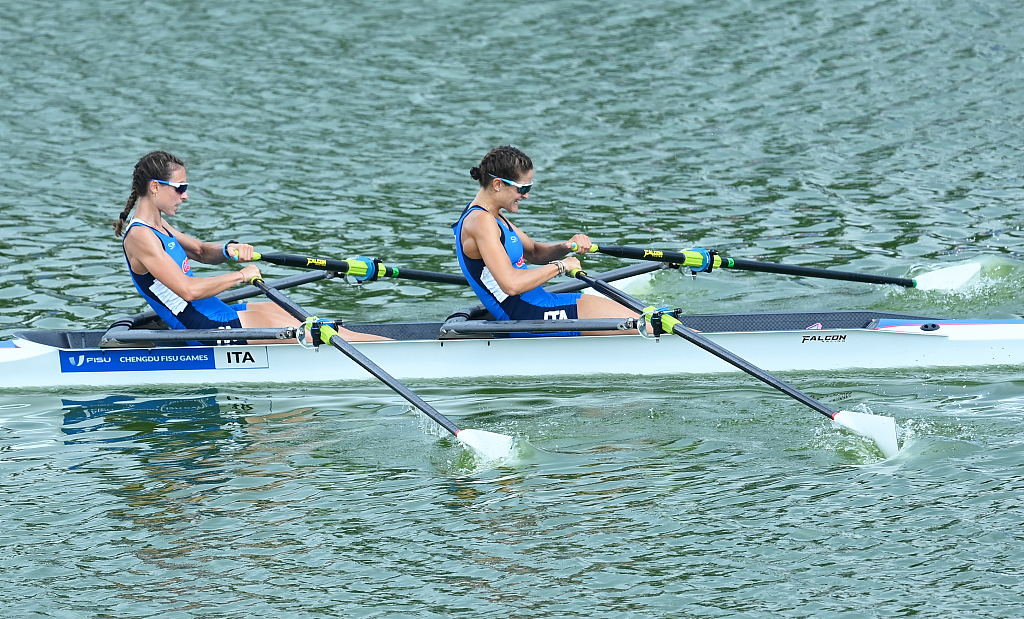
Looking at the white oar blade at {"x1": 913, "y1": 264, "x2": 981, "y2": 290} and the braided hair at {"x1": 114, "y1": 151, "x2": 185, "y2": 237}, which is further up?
the braided hair at {"x1": 114, "y1": 151, "x2": 185, "y2": 237}

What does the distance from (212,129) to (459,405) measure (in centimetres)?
990

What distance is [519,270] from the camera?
8844 mm

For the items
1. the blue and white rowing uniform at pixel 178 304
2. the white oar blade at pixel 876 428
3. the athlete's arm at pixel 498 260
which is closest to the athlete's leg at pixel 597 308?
the athlete's arm at pixel 498 260

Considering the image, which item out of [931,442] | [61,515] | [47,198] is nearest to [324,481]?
[61,515]

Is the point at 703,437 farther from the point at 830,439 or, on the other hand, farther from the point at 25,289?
the point at 25,289

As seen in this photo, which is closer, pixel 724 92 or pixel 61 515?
pixel 61 515

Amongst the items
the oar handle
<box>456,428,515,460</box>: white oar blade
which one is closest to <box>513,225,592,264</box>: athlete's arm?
the oar handle

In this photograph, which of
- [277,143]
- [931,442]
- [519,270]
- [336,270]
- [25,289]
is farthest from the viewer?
[277,143]

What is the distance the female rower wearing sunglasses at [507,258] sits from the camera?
8.64 metres

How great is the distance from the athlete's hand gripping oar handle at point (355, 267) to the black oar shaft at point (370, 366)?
364 mm

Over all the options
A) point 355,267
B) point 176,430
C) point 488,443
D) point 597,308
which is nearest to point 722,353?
point 597,308

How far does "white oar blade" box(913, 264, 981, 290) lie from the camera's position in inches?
419

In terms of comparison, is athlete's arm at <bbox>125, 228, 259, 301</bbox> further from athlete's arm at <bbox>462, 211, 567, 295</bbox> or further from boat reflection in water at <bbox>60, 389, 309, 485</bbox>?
athlete's arm at <bbox>462, 211, 567, 295</bbox>

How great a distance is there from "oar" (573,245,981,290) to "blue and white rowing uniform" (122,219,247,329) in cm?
Answer: 280
